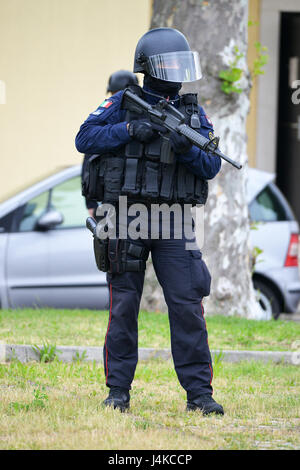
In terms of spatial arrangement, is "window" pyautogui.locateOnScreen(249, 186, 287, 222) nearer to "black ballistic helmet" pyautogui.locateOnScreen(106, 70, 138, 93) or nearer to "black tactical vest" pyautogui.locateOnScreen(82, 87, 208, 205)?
"black ballistic helmet" pyautogui.locateOnScreen(106, 70, 138, 93)

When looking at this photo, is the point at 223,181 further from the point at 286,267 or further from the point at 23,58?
the point at 23,58

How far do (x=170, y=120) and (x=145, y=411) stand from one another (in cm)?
140

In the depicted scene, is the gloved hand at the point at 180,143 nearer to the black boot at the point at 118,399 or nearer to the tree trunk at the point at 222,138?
the black boot at the point at 118,399

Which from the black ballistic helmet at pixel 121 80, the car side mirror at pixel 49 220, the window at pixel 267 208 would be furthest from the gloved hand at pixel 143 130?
the window at pixel 267 208

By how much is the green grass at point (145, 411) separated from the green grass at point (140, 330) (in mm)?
523

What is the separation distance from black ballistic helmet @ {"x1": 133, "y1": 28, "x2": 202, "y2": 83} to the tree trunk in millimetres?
3484

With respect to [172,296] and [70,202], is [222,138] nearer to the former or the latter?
[70,202]

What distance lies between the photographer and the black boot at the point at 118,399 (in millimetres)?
4242

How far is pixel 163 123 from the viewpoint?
4172 millimetres

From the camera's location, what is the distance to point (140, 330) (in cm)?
661

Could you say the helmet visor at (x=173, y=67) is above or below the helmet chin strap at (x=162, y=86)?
above

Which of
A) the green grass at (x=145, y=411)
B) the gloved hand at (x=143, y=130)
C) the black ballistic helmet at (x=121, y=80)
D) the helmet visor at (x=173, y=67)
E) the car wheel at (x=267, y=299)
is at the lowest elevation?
the car wheel at (x=267, y=299)

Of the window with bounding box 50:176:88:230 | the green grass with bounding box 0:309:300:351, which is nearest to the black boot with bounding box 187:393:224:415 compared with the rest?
the green grass with bounding box 0:309:300:351

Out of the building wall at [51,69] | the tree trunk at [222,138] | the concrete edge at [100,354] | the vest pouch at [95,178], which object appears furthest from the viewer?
the building wall at [51,69]
